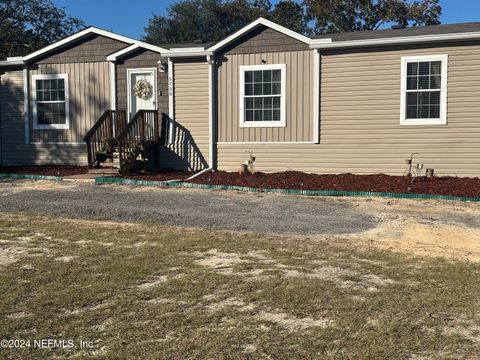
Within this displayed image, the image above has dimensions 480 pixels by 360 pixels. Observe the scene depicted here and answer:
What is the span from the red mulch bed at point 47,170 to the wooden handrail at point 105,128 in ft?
1.80

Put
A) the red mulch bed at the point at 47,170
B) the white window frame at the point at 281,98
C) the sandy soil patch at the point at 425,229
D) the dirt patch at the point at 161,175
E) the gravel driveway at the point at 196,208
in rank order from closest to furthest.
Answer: the sandy soil patch at the point at 425,229 < the gravel driveway at the point at 196,208 < the dirt patch at the point at 161,175 < the white window frame at the point at 281,98 < the red mulch bed at the point at 47,170

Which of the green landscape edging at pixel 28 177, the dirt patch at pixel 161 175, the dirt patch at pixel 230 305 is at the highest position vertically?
the dirt patch at pixel 161 175

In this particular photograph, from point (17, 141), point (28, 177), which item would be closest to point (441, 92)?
point (28, 177)

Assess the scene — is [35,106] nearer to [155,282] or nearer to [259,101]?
[259,101]

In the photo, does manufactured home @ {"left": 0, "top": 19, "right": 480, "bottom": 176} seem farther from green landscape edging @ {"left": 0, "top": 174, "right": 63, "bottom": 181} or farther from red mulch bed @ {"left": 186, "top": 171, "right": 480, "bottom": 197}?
green landscape edging @ {"left": 0, "top": 174, "right": 63, "bottom": 181}

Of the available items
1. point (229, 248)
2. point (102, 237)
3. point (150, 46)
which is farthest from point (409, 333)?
A: point (150, 46)

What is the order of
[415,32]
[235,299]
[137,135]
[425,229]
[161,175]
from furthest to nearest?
[137,135] < [161,175] < [415,32] < [425,229] < [235,299]

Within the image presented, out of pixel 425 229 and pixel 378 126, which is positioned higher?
pixel 378 126

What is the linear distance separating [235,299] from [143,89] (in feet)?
34.8

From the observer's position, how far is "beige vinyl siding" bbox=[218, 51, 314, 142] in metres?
12.3

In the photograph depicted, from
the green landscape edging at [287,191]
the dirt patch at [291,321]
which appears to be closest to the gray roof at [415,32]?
the green landscape edging at [287,191]

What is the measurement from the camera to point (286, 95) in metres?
12.4

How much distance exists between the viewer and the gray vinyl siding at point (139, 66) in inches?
535

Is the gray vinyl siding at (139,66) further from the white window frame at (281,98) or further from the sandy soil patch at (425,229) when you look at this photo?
the sandy soil patch at (425,229)
